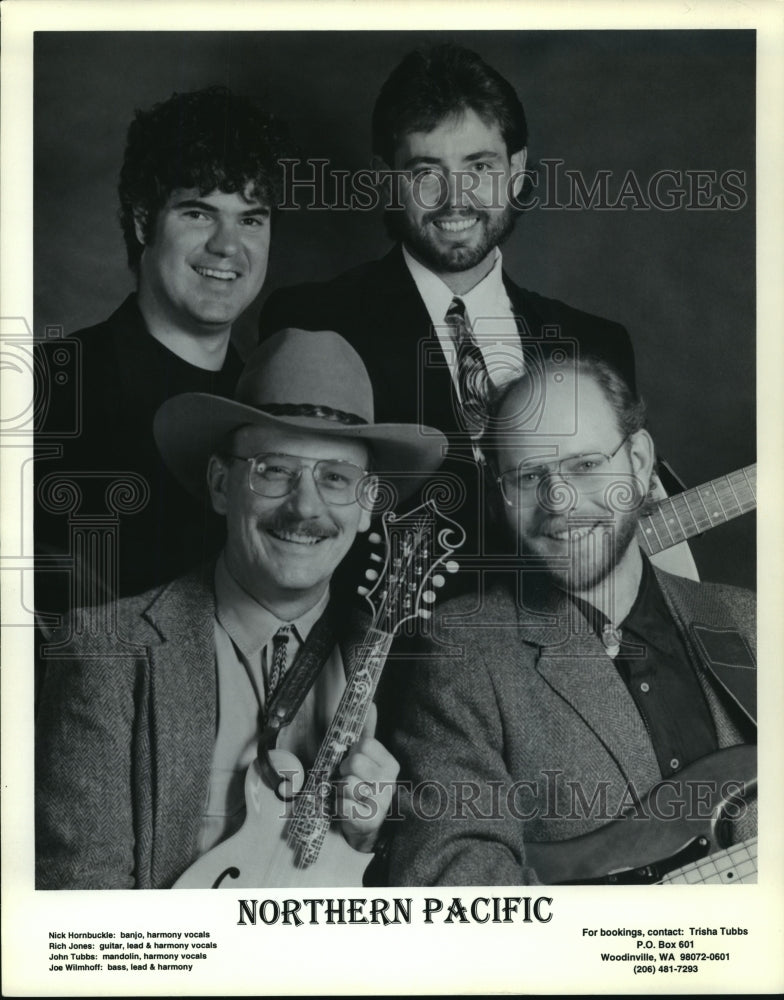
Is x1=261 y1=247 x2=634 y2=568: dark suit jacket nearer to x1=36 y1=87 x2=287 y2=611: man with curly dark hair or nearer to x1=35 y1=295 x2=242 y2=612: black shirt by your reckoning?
x1=36 y1=87 x2=287 y2=611: man with curly dark hair

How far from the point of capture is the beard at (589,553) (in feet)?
9.43

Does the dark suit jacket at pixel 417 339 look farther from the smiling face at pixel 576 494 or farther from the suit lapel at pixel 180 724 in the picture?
the suit lapel at pixel 180 724

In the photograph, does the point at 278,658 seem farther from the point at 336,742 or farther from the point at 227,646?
the point at 336,742

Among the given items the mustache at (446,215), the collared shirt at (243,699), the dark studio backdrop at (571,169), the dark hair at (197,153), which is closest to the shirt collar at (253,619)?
the collared shirt at (243,699)

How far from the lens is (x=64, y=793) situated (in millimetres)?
2852

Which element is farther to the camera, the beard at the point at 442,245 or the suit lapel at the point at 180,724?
the beard at the point at 442,245

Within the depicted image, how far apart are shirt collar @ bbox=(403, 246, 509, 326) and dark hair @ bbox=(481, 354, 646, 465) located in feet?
0.66

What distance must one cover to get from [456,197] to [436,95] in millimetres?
286

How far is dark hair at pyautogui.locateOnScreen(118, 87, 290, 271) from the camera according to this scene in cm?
289

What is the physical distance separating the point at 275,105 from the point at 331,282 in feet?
1.70

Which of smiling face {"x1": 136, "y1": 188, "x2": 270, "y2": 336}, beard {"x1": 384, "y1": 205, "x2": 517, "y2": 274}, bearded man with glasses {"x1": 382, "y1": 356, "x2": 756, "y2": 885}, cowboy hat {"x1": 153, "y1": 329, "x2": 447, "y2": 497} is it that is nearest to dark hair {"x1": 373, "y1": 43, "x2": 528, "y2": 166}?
beard {"x1": 384, "y1": 205, "x2": 517, "y2": 274}

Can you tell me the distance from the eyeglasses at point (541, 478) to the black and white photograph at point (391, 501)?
0.04ft

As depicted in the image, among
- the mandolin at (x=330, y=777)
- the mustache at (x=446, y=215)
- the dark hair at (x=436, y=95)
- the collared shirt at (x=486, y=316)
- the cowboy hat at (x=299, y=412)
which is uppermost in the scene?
the dark hair at (x=436, y=95)

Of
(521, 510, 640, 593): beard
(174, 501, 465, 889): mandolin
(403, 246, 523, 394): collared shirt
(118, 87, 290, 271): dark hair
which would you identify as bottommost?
(174, 501, 465, 889): mandolin
